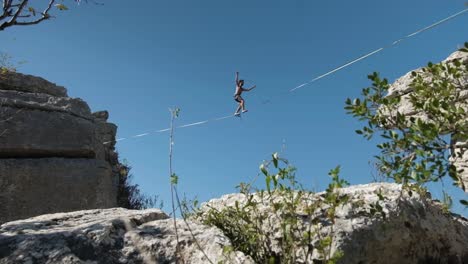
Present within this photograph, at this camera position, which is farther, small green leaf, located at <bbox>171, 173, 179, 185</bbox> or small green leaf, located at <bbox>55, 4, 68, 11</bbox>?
small green leaf, located at <bbox>55, 4, 68, 11</bbox>

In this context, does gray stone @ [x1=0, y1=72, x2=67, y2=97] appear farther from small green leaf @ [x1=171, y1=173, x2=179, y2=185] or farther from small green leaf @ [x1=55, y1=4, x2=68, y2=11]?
small green leaf @ [x1=171, y1=173, x2=179, y2=185]

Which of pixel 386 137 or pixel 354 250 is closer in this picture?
pixel 386 137

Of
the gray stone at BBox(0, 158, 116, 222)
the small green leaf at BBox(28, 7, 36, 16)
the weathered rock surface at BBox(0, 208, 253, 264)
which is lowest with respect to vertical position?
the weathered rock surface at BBox(0, 208, 253, 264)

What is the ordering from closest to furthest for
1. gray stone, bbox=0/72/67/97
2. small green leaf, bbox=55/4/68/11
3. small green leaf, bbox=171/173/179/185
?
1. small green leaf, bbox=171/173/179/185
2. small green leaf, bbox=55/4/68/11
3. gray stone, bbox=0/72/67/97

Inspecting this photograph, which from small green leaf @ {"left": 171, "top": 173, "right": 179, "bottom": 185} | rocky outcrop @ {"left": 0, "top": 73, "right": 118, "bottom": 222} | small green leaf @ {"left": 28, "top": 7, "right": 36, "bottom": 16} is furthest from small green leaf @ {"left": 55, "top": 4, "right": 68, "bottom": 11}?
small green leaf @ {"left": 171, "top": 173, "right": 179, "bottom": 185}

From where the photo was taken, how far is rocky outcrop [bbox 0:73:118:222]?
8.68m

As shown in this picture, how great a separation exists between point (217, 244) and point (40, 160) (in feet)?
24.1

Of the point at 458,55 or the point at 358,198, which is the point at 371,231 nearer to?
the point at 358,198

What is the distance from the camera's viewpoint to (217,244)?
307cm

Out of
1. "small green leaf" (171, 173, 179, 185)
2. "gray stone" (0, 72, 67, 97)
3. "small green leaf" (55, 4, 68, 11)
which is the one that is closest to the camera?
"small green leaf" (171, 173, 179, 185)

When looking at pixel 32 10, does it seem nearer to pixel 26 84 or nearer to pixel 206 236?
pixel 26 84

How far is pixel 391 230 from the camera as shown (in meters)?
3.83

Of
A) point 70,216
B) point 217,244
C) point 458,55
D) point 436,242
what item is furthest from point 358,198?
point 458,55

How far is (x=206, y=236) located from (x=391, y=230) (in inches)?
68.3
